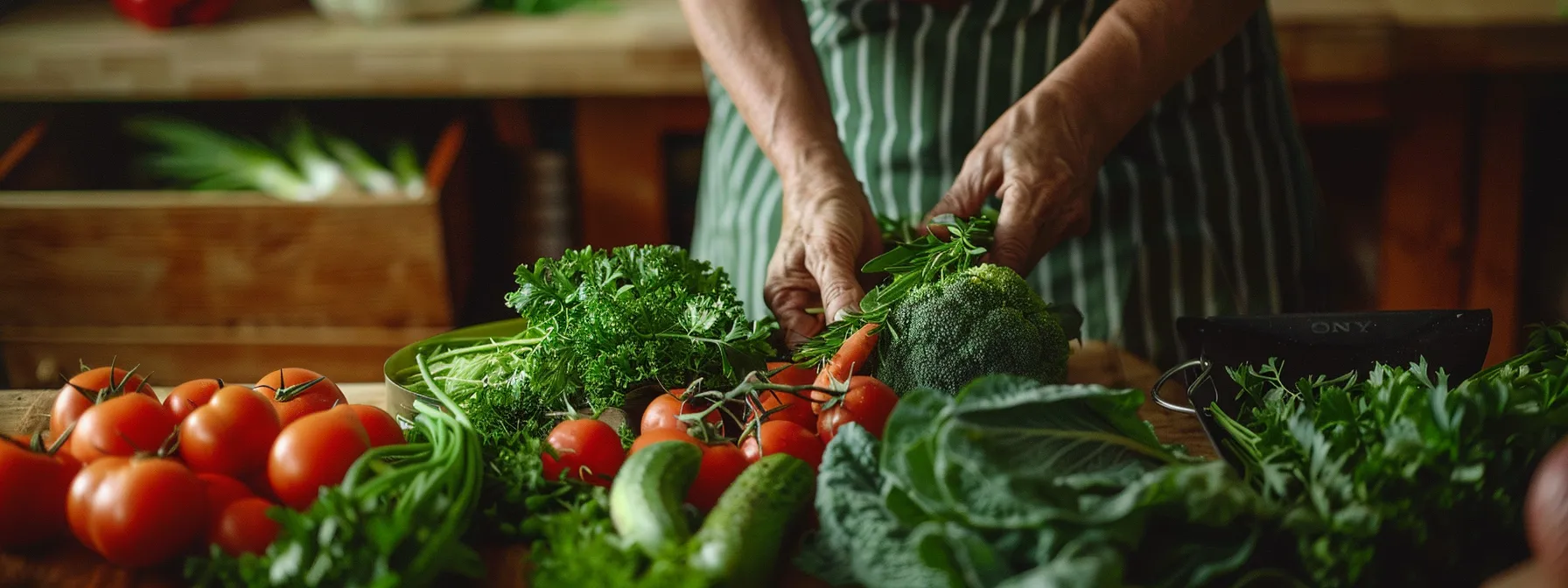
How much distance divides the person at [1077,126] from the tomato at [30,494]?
33.1 inches

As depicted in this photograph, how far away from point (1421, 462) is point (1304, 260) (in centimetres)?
114

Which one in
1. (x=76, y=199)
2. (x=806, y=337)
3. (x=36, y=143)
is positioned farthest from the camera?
(x=36, y=143)

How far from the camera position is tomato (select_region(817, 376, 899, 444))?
39.6 inches

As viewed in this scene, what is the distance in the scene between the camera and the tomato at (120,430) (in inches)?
36.3

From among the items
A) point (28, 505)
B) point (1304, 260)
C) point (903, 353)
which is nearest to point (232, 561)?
point (28, 505)

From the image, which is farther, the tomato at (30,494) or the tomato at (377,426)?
the tomato at (377,426)

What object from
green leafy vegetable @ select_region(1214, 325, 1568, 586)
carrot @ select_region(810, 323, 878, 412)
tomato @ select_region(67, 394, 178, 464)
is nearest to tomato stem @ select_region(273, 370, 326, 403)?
tomato @ select_region(67, 394, 178, 464)

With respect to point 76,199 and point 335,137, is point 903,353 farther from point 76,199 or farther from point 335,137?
point 335,137

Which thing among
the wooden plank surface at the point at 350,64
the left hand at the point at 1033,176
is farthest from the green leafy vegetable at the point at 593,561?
the wooden plank surface at the point at 350,64

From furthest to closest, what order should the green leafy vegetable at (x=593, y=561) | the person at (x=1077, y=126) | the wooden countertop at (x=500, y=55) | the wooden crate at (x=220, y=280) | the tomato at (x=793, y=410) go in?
the wooden countertop at (x=500, y=55) < the wooden crate at (x=220, y=280) < the person at (x=1077, y=126) < the tomato at (x=793, y=410) < the green leafy vegetable at (x=593, y=561)

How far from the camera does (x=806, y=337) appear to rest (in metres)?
1.32

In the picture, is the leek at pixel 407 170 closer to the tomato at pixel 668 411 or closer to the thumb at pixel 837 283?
the thumb at pixel 837 283

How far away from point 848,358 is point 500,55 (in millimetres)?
1568

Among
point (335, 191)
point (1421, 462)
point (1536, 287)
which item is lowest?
point (1536, 287)
